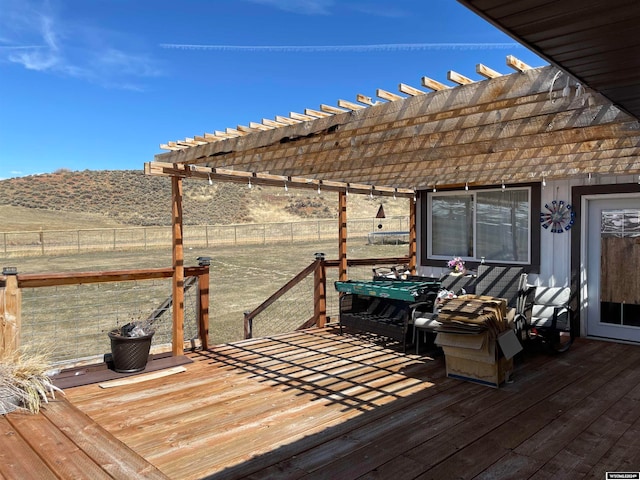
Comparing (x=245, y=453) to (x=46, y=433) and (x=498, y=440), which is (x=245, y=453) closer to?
(x=46, y=433)

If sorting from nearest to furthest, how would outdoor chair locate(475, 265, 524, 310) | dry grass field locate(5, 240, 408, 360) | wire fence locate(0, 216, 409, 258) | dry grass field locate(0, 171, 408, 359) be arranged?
outdoor chair locate(475, 265, 524, 310)
dry grass field locate(5, 240, 408, 360)
dry grass field locate(0, 171, 408, 359)
wire fence locate(0, 216, 409, 258)

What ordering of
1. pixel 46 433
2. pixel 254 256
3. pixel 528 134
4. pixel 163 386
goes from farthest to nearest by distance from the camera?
pixel 254 256 → pixel 163 386 → pixel 528 134 → pixel 46 433

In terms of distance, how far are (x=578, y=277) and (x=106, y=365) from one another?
19.4 ft

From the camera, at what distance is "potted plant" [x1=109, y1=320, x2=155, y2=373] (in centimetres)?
441

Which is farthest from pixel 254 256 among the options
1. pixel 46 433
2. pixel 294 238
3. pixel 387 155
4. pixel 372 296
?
pixel 46 433

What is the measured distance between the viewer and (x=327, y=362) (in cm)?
488

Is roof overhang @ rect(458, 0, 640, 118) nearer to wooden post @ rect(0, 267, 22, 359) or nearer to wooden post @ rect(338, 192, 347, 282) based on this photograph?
wooden post @ rect(0, 267, 22, 359)

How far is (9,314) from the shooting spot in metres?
4.04

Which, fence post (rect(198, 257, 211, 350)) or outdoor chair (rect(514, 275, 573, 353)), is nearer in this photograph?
outdoor chair (rect(514, 275, 573, 353))

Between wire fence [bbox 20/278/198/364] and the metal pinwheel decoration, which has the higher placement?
the metal pinwheel decoration

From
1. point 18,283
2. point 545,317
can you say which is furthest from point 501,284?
point 18,283

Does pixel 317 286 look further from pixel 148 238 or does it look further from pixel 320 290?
pixel 148 238

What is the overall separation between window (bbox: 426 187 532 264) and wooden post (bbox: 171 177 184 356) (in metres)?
4.51

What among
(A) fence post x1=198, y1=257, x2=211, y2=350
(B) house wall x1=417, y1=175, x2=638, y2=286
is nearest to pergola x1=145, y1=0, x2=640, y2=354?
(B) house wall x1=417, y1=175, x2=638, y2=286
